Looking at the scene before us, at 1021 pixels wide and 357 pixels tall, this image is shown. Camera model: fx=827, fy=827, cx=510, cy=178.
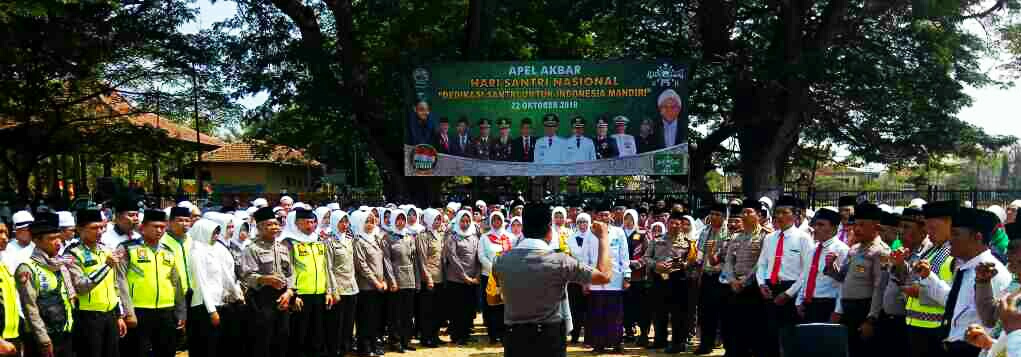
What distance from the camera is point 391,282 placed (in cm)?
935

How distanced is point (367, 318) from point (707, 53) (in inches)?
502

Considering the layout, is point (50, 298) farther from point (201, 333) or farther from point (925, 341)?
point (925, 341)

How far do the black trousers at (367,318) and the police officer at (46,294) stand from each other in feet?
11.4

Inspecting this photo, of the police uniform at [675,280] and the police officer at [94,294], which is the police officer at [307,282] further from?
the police uniform at [675,280]

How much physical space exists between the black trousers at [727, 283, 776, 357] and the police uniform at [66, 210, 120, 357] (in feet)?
18.6

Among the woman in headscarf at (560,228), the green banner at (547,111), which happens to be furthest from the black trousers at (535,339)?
the green banner at (547,111)

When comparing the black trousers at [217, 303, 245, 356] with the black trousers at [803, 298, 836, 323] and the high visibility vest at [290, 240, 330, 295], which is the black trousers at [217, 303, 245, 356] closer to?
the high visibility vest at [290, 240, 330, 295]

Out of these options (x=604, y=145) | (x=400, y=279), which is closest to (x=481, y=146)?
(x=604, y=145)

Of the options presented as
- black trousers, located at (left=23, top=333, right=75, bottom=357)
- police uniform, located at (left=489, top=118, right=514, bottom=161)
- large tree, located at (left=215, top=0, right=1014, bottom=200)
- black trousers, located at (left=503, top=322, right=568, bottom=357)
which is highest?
large tree, located at (left=215, top=0, right=1014, bottom=200)

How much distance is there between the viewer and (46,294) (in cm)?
589

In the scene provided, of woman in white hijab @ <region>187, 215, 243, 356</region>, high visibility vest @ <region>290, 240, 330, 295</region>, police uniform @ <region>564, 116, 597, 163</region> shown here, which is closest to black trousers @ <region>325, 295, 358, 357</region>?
high visibility vest @ <region>290, 240, 330, 295</region>

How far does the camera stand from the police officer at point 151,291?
6.76 m

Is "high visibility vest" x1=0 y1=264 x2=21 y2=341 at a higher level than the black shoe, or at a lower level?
higher

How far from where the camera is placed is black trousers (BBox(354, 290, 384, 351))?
30.1 ft
